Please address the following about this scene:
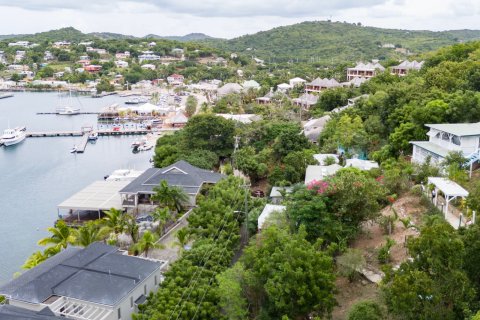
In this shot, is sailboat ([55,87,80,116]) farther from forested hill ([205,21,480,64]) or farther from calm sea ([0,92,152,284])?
forested hill ([205,21,480,64])

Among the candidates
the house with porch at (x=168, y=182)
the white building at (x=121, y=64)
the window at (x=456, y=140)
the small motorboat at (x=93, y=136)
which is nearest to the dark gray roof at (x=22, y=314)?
the house with porch at (x=168, y=182)

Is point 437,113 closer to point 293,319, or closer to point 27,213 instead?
point 293,319

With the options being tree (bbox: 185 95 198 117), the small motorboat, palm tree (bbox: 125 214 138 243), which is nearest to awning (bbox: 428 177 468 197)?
palm tree (bbox: 125 214 138 243)

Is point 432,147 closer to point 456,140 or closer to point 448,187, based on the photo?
point 456,140

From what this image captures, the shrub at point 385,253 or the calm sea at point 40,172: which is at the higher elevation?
the shrub at point 385,253

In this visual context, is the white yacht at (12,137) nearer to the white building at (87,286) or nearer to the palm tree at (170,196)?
the palm tree at (170,196)

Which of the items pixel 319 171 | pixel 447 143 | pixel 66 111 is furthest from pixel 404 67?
pixel 66 111
